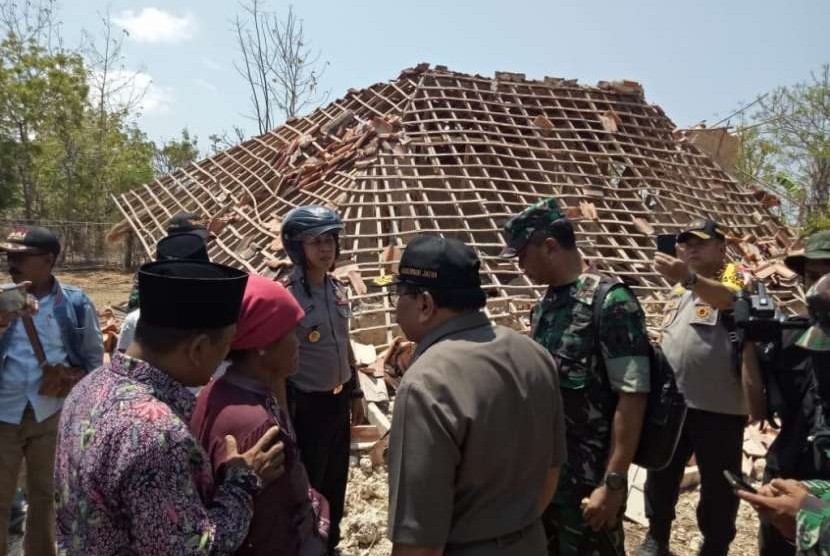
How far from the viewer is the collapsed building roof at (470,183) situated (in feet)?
26.8

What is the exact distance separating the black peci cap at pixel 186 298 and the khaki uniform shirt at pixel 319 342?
167cm

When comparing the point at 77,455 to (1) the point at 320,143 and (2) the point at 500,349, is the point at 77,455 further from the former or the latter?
(1) the point at 320,143

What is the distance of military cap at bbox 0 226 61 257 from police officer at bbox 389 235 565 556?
2333 millimetres

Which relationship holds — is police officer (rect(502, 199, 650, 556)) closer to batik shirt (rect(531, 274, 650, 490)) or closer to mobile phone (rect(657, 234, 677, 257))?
batik shirt (rect(531, 274, 650, 490))

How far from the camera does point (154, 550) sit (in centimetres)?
130

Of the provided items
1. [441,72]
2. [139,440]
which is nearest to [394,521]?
[139,440]

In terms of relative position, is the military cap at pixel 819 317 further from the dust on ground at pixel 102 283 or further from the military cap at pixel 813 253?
the dust on ground at pixel 102 283

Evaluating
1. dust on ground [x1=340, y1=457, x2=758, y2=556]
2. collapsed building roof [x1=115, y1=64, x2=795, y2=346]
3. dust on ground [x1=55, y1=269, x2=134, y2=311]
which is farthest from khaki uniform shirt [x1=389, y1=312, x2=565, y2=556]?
dust on ground [x1=55, y1=269, x2=134, y2=311]

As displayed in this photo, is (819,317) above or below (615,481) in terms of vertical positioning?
above

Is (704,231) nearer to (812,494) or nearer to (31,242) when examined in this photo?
(812,494)

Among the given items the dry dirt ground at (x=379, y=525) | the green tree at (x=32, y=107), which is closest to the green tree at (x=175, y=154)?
the green tree at (x=32, y=107)

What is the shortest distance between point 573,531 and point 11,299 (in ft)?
7.71

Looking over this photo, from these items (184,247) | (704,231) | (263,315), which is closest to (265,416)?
(263,315)

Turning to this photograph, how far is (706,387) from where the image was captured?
3.25 meters
